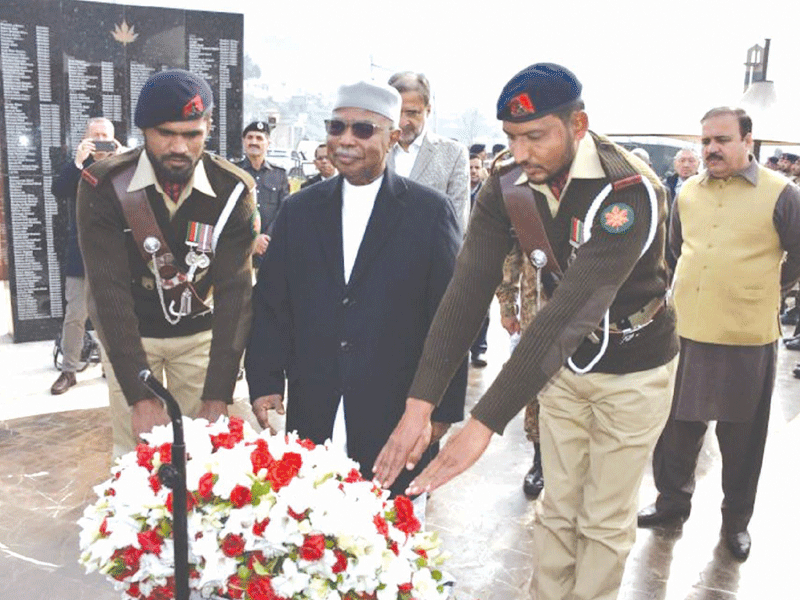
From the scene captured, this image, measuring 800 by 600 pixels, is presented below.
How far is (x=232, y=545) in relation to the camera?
1538 mm

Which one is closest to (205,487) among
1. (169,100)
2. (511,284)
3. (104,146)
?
(169,100)

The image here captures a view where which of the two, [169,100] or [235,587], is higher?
[169,100]

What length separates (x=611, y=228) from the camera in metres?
2.19

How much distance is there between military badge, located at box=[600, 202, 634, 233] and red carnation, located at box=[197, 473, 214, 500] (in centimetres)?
129

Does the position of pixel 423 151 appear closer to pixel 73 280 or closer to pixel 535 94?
pixel 535 94

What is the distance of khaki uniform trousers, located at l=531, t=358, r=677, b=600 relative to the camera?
2711 mm

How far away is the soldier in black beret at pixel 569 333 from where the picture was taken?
2039 millimetres

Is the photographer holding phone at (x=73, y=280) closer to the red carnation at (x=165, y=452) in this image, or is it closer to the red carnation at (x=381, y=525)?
the red carnation at (x=165, y=452)

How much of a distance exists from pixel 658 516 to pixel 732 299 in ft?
3.98

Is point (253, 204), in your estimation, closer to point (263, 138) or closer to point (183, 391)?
point (183, 391)

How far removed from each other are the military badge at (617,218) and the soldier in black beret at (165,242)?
53.5 inches

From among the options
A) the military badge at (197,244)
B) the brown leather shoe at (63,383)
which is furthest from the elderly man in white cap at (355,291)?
the brown leather shoe at (63,383)

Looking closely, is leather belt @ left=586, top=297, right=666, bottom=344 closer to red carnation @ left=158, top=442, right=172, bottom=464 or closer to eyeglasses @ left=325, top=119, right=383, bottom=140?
eyeglasses @ left=325, top=119, right=383, bottom=140

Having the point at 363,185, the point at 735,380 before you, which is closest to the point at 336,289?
the point at 363,185
